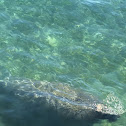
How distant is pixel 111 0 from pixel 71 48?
9692mm

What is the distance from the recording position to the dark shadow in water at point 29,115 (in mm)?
12055

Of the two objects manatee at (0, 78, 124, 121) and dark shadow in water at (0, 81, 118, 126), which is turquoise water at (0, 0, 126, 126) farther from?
dark shadow in water at (0, 81, 118, 126)

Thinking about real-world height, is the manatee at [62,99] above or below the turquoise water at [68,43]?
below

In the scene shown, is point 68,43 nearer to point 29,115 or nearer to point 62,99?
point 62,99

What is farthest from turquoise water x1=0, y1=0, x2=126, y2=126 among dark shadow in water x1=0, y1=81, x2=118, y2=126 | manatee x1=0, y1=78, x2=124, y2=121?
dark shadow in water x1=0, y1=81, x2=118, y2=126

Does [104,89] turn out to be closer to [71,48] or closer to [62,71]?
[62,71]

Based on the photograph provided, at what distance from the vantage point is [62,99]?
13.2 metres

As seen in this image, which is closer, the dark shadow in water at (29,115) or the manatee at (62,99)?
the dark shadow in water at (29,115)

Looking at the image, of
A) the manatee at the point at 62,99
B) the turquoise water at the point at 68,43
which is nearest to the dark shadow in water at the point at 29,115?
the manatee at the point at 62,99

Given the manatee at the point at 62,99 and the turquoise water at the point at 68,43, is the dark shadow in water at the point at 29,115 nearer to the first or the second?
the manatee at the point at 62,99

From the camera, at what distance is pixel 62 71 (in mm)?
15781

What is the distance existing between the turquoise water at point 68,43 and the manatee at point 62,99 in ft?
1.87

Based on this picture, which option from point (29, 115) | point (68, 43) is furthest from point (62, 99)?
point (68, 43)

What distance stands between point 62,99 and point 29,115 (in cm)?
212
